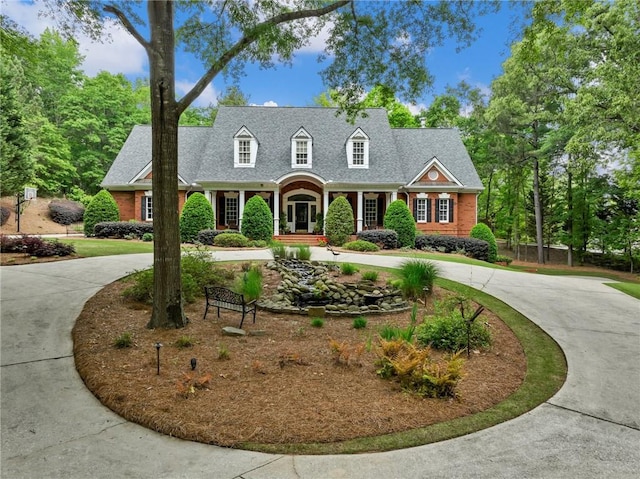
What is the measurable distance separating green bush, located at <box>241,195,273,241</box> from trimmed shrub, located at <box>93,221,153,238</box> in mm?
5507

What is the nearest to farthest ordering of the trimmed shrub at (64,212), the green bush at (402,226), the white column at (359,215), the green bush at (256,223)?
the green bush at (256,223) < the green bush at (402,226) < the white column at (359,215) < the trimmed shrub at (64,212)

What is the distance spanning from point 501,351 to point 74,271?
32.8ft

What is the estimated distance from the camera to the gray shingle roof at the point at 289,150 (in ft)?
77.9

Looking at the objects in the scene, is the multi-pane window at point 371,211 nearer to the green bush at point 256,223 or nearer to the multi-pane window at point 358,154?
the multi-pane window at point 358,154

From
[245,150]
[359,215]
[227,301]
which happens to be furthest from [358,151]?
[227,301]

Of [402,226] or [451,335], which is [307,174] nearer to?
[402,226]

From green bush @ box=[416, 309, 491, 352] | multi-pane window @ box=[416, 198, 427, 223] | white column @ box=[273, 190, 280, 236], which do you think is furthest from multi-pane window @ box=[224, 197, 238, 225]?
green bush @ box=[416, 309, 491, 352]

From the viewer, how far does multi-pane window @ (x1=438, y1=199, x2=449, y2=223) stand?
24.4 metres

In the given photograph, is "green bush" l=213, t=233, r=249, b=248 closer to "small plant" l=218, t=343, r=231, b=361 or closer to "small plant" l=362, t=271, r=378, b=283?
"small plant" l=362, t=271, r=378, b=283

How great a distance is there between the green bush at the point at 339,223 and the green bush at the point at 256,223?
3.18m

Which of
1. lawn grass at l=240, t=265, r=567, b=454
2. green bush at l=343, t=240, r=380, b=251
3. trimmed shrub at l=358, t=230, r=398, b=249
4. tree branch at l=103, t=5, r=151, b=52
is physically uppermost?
tree branch at l=103, t=5, r=151, b=52

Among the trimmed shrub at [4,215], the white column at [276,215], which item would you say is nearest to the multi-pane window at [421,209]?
the white column at [276,215]

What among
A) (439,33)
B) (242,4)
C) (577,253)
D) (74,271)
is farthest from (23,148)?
(577,253)

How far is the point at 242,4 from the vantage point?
7.34 metres
